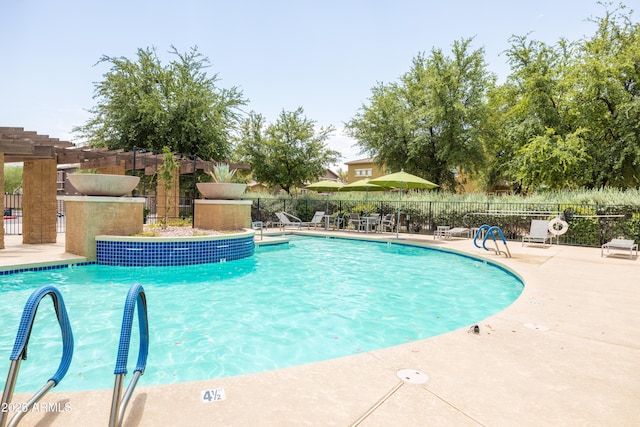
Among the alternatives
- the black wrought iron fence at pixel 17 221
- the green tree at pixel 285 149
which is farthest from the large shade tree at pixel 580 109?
the black wrought iron fence at pixel 17 221

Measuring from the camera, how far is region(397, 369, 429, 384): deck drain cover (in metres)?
2.60

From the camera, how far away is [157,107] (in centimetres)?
1928

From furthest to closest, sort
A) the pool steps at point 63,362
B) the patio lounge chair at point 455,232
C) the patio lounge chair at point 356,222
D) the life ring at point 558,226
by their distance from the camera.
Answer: the patio lounge chair at point 356,222
the patio lounge chair at point 455,232
the life ring at point 558,226
the pool steps at point 63,362

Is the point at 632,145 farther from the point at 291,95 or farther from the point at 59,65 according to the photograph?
the point at 59,65

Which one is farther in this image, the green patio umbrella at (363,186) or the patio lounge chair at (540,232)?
the green patio umbrella at (363,186)

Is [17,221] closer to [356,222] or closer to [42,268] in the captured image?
[42,268]

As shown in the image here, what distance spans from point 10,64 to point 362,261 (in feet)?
51.7

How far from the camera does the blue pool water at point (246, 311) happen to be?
379 centimetres

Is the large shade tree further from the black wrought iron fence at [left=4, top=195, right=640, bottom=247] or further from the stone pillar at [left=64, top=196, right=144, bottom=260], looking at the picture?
the stone pillar at [left=64, top=196, right=144, bottom=260]

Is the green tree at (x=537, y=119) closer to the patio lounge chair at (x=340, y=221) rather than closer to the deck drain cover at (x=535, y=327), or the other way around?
the patio lounge chair at (x=340, y=221)

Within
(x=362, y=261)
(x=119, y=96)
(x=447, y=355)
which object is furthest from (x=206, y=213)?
(x=119, y=96)

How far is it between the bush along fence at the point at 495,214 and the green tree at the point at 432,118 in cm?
716

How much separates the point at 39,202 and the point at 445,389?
12.5 m

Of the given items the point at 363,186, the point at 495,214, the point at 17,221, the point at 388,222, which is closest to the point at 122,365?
the point at 363,186
